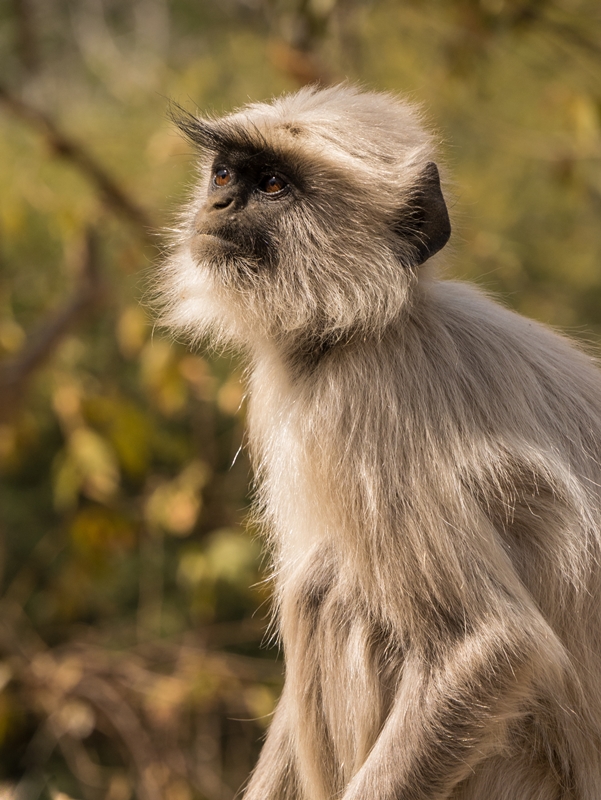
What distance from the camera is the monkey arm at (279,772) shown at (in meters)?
3.27

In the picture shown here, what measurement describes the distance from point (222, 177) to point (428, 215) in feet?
2.37

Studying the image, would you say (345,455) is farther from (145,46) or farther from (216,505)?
(145,46)

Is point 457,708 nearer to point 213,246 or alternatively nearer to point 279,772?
point 279,772

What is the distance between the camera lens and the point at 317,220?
297 cm

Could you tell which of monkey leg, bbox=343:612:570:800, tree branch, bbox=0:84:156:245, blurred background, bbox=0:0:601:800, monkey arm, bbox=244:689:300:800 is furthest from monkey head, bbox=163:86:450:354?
tree branch, bbox=0:84:156:245

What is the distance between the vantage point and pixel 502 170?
10.5 m

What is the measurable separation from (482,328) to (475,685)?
3.28 ft

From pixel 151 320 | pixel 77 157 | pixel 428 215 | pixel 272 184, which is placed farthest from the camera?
pixel 151 320

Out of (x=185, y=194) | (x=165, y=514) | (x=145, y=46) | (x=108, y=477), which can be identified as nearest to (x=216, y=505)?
(x=165, y=514)

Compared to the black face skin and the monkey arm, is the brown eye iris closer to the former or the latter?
the black face skin

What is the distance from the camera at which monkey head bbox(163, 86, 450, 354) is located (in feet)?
9.28

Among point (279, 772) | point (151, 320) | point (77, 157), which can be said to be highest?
point (77, 157)

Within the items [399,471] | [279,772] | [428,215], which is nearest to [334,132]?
[428,215]

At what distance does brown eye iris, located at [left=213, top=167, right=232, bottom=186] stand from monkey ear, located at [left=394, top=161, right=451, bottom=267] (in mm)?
592
